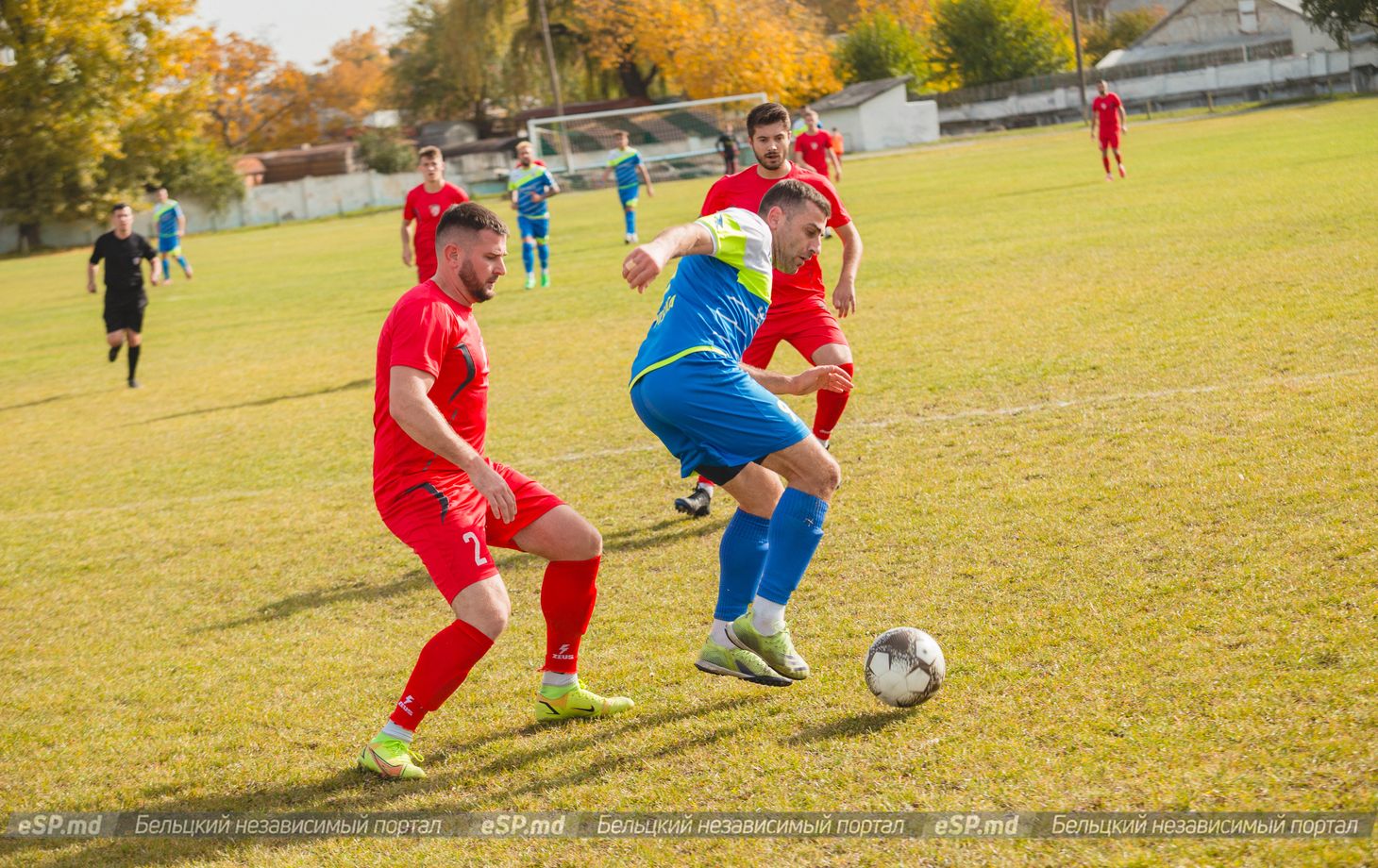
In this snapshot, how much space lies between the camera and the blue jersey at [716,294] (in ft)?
15.2

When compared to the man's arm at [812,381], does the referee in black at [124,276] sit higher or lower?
higher

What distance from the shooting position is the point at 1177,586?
5.04 m

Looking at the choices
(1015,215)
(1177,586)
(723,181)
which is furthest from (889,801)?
(1015,215)

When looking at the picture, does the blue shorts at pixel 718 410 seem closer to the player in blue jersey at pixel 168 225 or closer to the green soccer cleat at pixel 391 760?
the green soccer cleat at pixel 391 760

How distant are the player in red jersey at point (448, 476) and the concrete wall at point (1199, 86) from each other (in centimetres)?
5538

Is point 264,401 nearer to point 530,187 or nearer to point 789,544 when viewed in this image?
point 530,187

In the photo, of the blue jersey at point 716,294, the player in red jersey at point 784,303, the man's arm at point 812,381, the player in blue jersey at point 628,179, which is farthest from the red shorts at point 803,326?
the player in blue jersey at point 628,179

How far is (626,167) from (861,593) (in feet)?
70.5

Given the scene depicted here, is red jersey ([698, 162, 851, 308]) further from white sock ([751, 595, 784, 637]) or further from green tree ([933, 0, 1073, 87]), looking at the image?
green tree ([933, 0, 1073, 87])

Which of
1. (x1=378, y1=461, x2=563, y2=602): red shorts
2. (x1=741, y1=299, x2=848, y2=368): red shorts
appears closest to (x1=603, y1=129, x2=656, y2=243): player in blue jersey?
(x1=741, y1=299, x2=848, y2=368): red shorts

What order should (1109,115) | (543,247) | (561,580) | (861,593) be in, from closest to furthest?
(561,580)
(861,593)
(543,247)
(1109,115)

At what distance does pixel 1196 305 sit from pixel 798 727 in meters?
8.07

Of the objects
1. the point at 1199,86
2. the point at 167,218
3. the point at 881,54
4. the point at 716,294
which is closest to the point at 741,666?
the point at 716,294

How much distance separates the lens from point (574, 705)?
466 cm
